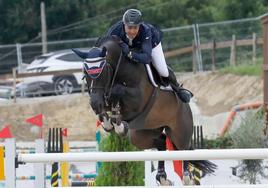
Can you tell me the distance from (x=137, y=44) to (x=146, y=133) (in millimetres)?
920

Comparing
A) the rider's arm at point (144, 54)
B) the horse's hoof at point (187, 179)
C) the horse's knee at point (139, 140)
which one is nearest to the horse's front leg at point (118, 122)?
the rider's arm at point (144, 54)

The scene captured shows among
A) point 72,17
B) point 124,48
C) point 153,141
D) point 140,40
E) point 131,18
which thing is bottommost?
point 153,141

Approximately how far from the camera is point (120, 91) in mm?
6594

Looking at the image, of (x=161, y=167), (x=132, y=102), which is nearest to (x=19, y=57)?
(x=161, y=167)

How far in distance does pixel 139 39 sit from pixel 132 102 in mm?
589

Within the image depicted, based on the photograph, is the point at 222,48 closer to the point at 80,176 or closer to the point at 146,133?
the point at 80,176

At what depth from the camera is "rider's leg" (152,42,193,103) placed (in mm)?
7273

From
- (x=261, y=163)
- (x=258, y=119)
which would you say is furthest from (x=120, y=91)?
(x=258, y=119)

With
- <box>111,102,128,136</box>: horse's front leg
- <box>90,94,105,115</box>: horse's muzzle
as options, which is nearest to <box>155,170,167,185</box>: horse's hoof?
<box>111,102,128,136</box>: horse's front leg

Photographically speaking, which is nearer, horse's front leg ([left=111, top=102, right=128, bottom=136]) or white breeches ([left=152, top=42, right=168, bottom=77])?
horse's front leg ([left=111, top=102, right=128, bottom=136])

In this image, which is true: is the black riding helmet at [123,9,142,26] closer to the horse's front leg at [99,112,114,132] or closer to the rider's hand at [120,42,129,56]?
the rider's hand at [120,42,129,56]

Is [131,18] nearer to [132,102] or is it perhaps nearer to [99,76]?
[99,76]

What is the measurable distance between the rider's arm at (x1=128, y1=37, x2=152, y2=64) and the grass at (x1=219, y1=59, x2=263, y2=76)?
572 inches

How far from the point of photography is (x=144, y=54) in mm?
6770
